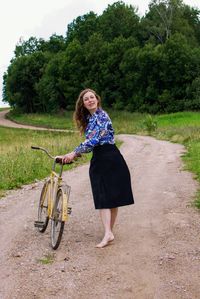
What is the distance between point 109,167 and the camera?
21.1 ft

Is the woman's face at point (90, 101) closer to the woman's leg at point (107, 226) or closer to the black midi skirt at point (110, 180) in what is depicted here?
the black midi skirt at point (110, 180)

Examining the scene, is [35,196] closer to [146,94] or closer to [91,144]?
[91,144]

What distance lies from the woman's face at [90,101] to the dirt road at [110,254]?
1.83 meters

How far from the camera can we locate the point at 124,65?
2562 inches

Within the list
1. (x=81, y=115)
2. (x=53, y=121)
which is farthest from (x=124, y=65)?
(x=81, y=115)

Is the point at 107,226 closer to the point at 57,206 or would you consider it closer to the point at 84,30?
the point at 57,206

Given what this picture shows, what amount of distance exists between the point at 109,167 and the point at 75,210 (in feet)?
8.97

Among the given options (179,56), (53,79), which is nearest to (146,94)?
(179,56)

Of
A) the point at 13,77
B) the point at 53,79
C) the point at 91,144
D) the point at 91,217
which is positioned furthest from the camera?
the point at 13,77

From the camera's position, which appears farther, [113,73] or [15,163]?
[113,73]

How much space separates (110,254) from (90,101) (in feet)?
6.56

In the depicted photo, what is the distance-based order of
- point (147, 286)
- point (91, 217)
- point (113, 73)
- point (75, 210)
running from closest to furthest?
point (147, 286)
point (91, 217)
point (75, 210)
point (113, 73)

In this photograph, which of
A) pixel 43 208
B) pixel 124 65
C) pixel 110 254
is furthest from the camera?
pixel 124 65

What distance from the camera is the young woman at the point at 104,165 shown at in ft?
20.9
